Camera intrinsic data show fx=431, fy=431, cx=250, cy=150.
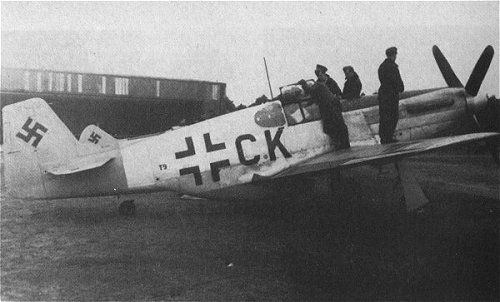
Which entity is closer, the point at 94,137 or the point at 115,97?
the point at 94,137

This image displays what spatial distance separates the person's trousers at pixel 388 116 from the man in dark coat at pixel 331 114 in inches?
21.4

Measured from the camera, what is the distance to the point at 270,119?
6398 mm

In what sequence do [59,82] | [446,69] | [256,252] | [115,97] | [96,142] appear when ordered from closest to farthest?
[256,252]
[446,69]
[96,142]
[59,82]
[115,97]

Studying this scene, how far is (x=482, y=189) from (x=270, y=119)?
466 cm

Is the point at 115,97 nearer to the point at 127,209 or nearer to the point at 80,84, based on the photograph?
the point at 80,84

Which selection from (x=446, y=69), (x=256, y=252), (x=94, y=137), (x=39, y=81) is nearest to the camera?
(x=256, y=252)

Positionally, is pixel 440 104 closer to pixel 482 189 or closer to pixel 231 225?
pixel 482 189

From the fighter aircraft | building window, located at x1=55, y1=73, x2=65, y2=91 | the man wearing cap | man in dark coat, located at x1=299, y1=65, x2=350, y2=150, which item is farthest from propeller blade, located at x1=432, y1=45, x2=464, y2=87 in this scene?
building window, located at x1=55, y1=73, x2=65, y2=91

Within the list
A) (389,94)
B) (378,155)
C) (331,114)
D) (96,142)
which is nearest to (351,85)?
(389,94)

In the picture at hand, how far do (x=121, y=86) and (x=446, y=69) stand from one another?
55.9ft

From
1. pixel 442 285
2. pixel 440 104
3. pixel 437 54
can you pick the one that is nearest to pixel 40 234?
pixel 442 285

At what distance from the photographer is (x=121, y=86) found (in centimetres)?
2159

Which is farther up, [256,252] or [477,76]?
[477,76]

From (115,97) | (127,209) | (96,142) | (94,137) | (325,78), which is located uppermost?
(115,97)
